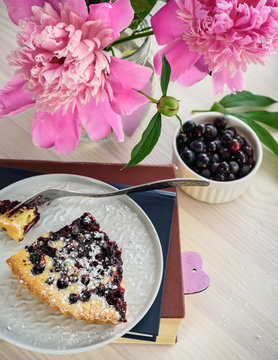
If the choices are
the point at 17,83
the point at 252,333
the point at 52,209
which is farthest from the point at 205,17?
the point at 252,333

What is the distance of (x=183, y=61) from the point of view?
472 millimetres

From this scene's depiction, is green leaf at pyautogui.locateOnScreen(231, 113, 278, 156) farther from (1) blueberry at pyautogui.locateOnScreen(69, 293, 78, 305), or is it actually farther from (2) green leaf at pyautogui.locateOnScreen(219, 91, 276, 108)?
(1) blueberry at pyautogui.locateOnScreen(69, 293, 78, 305)

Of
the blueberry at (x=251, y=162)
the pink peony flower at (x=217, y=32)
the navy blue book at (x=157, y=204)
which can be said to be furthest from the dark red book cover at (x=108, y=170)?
the pink peony flower at (x=217, y=32)

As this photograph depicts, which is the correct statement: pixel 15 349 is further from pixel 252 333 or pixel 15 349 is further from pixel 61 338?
pixel 252 333

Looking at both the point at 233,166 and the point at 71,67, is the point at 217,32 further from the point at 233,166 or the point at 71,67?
the point at 233,166

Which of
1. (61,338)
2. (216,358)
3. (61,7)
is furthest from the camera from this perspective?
(216,358)

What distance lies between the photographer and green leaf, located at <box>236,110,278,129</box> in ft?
2.57

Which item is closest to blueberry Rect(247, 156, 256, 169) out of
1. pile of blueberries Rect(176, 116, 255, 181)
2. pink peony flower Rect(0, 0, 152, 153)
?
pile of blueberries Rect(176, 116, 255, 181)

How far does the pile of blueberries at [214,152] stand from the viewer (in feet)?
2.23

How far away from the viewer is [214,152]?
692 millimetres

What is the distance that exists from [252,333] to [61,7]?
1.62 feet

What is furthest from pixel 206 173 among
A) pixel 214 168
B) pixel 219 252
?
pixel 219 252

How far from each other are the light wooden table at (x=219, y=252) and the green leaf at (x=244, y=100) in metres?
0.04

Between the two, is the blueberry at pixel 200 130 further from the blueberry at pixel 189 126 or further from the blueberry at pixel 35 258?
the blueberry at pixel 35 258
